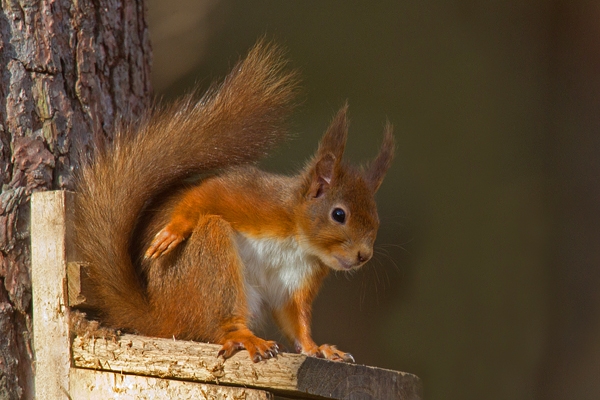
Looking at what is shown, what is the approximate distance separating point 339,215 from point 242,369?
49 centimetres

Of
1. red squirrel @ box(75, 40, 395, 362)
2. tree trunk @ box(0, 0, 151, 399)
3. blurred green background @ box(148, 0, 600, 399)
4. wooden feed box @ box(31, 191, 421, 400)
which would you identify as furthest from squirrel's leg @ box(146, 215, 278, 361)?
blurred green background @ box(148, 0, 600, 399)

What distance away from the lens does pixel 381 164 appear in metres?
1.81

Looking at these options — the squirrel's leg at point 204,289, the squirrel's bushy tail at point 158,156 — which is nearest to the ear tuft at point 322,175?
the squirrel's bushy tail at point 158,156

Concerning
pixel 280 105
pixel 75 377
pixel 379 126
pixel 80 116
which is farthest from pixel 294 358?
pixel 379 126

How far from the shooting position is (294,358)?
1.26 metres

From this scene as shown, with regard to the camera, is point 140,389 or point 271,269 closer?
point 140,389

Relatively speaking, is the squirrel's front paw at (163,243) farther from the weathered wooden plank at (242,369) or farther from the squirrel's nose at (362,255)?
the squirrel's nose at (362,255)

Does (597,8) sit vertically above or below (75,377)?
above

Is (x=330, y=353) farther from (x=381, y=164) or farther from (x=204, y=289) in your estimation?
(x=381, y=164)

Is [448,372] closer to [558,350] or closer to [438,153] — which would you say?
[558,350]

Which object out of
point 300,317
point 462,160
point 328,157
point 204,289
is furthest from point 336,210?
point 462,160

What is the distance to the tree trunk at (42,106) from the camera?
1.59 metres

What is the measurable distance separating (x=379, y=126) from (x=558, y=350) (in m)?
1.03

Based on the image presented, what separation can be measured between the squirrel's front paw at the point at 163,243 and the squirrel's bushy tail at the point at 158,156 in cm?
7
